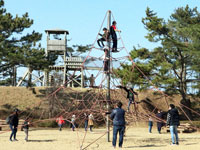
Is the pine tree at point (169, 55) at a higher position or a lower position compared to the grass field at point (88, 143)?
higher

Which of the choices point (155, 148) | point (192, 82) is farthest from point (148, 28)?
point (155, 148)

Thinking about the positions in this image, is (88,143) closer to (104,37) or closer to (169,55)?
(104,37)

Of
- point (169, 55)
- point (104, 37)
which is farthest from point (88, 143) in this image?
point (169, 55)

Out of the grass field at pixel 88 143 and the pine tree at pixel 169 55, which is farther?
the pine tree at pixel 169 55

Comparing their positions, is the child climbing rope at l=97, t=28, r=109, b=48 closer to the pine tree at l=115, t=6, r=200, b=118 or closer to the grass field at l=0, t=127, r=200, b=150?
the grass field at l=0, t=127, r=200, b=150

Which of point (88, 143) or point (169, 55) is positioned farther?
point (169, 55)

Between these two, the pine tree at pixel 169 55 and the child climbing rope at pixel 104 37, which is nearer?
the child climbing rope at pixel 104 37

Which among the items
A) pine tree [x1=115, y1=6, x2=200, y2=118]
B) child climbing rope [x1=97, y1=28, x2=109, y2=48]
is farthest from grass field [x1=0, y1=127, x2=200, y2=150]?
pine tree [x1=115, y1=6, x2=200, y2=118]

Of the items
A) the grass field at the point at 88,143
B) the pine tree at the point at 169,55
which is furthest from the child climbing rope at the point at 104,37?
the pine tree at the point at 169,55

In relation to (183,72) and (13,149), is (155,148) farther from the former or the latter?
(183,72)

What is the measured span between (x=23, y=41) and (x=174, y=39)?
13.7 metres

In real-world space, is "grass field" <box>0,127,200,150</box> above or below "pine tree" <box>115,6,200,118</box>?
below

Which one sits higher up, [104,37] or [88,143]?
[104,37]

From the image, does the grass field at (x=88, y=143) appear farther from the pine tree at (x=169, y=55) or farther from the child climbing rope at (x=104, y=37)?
the pine tree at (x=169, y=55)
